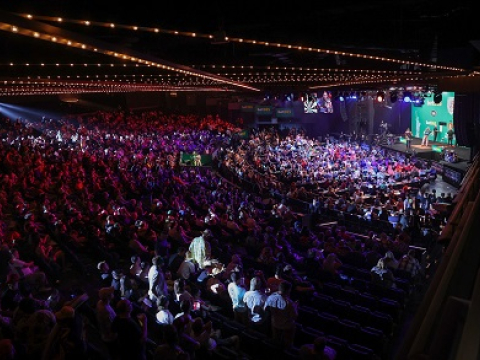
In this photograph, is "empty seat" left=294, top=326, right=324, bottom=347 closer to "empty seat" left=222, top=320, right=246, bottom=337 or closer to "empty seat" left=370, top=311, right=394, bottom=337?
"empty seat" left=222, top=320, right=246, bottom=337

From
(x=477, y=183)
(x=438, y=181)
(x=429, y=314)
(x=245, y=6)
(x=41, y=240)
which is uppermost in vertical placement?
(x=245, y=6)

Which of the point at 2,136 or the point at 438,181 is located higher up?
the point at 2,136

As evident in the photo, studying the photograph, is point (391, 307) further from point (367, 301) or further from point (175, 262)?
point (175, 262)

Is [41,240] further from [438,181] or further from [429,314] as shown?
[438,181]

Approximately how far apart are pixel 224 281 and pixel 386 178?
16585 mm

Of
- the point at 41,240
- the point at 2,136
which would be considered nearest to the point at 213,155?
Result: the point at 2,136

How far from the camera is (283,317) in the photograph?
6461 millimetres

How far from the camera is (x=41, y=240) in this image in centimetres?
951

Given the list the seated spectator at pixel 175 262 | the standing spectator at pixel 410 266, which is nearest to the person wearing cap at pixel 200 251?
the seated spectator at pixel 175 262

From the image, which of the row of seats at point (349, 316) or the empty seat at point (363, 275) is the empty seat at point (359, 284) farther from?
the row of seats at point (349, 316)

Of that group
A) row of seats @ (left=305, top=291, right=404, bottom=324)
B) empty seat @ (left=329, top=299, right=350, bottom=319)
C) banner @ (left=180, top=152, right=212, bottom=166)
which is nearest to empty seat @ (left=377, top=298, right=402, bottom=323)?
row of seats @ (left=305, top=291, right=404, bottom=324)

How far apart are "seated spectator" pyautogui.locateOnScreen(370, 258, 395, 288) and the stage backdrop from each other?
24.8 m

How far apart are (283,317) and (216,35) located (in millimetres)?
4113

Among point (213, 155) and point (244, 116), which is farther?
point (244, 116)
